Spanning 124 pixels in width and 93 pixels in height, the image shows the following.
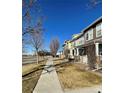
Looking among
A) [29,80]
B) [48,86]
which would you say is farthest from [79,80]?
[29,80]

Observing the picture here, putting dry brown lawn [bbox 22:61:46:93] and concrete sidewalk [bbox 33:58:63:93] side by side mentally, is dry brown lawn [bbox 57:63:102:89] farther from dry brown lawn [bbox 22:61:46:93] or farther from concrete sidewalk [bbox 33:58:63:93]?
dry brown lawn [bbox 22:61:46:93]

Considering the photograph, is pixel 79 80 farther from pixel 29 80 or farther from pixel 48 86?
pixel 29 80

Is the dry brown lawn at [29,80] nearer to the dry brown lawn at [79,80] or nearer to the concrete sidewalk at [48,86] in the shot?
the concrete sidewalk at [48,86]

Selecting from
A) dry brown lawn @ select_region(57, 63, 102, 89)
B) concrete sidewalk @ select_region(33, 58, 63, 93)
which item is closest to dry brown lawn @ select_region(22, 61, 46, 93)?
concrete sidewalk @ select_region(33, 58, 63, 93)

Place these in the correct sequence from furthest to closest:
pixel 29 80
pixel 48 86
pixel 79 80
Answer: pixel 29 80 < pixel 79 80 < pixel 48 86

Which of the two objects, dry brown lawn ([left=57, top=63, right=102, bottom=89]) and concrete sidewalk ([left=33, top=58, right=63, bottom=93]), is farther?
dry brown lawn ([left=57, top=63, right=102, bottom=89])

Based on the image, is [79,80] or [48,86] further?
[79,80]

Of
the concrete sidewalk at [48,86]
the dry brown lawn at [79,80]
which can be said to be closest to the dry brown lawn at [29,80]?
the concrete sidewalk at [48,86]
